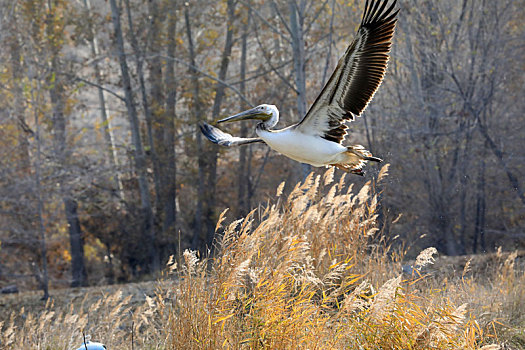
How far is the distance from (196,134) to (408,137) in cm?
548

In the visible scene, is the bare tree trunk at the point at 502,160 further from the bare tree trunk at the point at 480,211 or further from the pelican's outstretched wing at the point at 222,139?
the pelican's outstretched wing at the point at 222,139

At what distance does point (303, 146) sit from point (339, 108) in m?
0.46

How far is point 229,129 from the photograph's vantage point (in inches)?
652

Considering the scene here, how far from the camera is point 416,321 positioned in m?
4.04

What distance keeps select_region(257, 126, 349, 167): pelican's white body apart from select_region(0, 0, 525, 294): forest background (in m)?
3.81

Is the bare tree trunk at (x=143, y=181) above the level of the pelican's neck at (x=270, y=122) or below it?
below

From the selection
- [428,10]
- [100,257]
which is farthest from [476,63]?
[100,257]

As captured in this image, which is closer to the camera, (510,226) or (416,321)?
(416,321)

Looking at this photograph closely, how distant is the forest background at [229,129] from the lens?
12133mm

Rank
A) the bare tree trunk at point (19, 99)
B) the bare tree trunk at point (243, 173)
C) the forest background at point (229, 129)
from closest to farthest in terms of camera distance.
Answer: the forest background at point (229, 129)
the bare tree trunk at point (19, 99)
the bare tree trunk at point (243, 173)

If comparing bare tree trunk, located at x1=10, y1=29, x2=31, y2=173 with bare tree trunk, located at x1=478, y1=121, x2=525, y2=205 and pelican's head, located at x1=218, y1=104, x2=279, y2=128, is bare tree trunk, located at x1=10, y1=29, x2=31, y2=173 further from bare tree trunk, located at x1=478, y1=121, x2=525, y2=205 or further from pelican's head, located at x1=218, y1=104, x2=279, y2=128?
bare tree trunk, located at x1=478, y1=121, x2=525, y2=205

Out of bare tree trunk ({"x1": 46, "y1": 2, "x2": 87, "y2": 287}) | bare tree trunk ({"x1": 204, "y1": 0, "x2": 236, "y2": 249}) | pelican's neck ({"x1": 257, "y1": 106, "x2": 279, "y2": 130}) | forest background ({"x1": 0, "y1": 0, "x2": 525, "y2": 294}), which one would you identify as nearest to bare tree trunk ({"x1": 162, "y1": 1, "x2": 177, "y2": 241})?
forest background ({"x1": 0, "y1": 0, "x2": 525, "y2": 294})

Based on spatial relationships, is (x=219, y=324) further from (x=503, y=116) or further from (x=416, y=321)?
(x=503, y=116)

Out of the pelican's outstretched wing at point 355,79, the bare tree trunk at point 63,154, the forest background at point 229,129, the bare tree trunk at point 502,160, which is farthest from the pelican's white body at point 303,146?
the bare tree trunk at point 63,154
